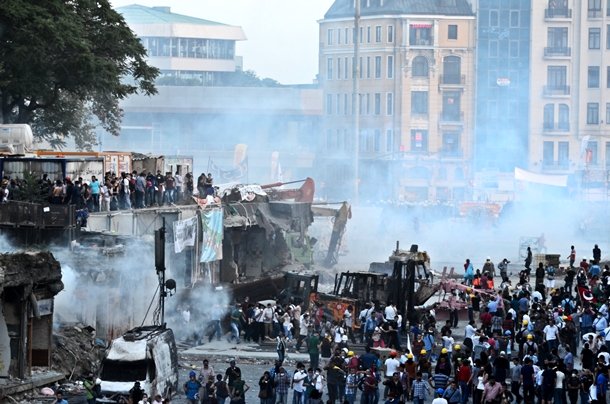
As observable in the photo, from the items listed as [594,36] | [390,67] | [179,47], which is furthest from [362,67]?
[179,47]

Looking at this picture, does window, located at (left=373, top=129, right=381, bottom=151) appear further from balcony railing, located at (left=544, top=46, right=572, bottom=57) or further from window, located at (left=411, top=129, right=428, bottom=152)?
balcony railing, located at (left=544, top=46, right=572, bottom=57)

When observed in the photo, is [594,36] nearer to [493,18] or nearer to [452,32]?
[493,18]

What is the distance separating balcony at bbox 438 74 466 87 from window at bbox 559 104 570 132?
8922 mm

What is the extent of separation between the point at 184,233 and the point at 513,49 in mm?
76012

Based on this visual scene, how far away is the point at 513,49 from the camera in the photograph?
105938 mm

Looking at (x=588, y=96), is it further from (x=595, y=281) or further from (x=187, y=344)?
(x=187, y=344)

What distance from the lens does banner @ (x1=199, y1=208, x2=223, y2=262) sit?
121ft

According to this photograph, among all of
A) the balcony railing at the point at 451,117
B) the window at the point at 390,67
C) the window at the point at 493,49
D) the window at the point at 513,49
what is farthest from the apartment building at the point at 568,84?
the window at the point at 390,67

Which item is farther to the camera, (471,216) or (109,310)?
(471,216)

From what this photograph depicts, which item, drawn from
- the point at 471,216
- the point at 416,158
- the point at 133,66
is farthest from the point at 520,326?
the point at 416,158

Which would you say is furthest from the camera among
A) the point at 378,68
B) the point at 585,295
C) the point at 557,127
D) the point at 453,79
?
the point at 378,68

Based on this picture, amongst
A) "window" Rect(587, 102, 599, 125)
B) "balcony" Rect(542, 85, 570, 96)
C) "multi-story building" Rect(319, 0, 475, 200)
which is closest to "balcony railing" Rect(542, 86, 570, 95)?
"balcony" Rect(542, 85, 570, 96)

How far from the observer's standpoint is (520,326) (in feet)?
102

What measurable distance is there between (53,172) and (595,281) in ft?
53.7
